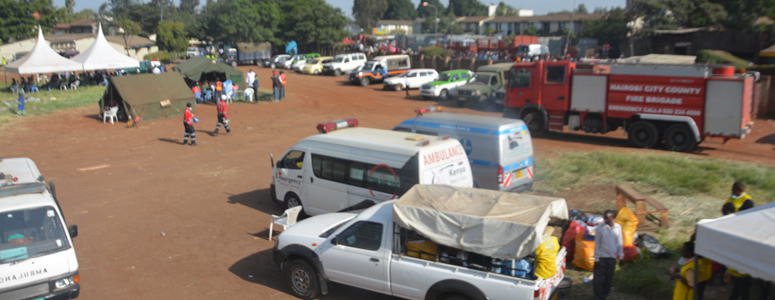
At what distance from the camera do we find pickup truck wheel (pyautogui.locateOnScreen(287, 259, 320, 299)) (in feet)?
24.4

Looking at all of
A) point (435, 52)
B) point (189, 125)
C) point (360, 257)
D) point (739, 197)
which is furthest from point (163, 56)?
point (739, 197)

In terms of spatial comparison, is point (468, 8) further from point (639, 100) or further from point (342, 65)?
point (639, 100)

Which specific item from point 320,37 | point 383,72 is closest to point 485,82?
point 383,72

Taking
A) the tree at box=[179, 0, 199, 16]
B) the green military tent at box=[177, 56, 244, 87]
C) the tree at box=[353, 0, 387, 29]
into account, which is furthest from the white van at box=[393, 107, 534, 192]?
the tree at box=[179, 0, 199, 16]

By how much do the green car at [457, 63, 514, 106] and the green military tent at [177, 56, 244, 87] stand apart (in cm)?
1277

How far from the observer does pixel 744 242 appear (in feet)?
16.6

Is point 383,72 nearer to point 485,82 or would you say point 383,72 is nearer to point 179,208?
point 485,82

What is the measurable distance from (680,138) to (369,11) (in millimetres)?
110045

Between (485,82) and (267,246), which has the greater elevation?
(485,82)

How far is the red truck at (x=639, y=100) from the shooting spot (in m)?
15.6

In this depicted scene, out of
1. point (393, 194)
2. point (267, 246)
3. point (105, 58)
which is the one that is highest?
point (105, 58)

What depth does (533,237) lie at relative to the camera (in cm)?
584

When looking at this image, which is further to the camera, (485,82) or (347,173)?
(485,82)

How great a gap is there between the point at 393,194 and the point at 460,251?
9.64ft
